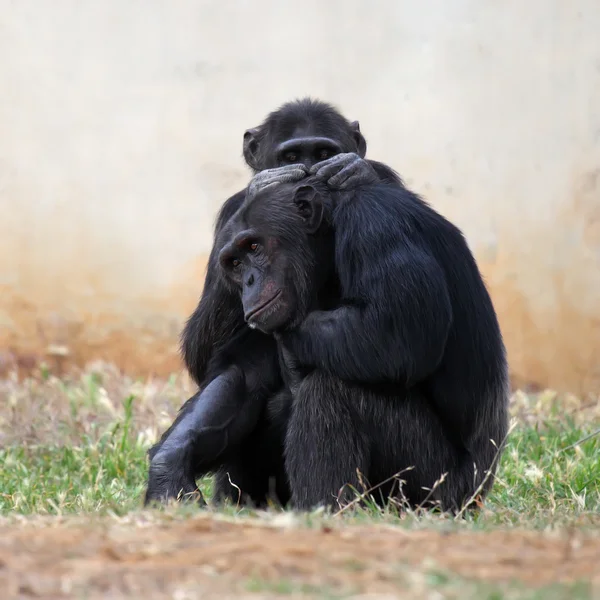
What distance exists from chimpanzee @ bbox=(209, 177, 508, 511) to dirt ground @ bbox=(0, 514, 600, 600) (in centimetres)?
115

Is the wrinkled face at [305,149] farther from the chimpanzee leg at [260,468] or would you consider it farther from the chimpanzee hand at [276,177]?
the chimpanzee leg at [260,468]

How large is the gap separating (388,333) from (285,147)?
1501 millimetres

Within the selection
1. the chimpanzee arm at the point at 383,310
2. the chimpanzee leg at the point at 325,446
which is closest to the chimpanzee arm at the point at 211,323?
the chimpanzee arm at the point at 383,310

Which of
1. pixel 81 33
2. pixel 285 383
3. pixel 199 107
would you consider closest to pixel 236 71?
pixel 199 107

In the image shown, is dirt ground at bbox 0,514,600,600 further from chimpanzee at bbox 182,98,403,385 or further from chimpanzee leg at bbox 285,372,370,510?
chimpanzee at bbox 182,98,403,385

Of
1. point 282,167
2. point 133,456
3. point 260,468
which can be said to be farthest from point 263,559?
point 133,456

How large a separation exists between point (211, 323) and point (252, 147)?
1.24 meters

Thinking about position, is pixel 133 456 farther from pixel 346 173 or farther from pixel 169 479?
pixel 346 173

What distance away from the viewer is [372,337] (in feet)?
13.3

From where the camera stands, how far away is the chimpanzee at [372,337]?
4.05 meters

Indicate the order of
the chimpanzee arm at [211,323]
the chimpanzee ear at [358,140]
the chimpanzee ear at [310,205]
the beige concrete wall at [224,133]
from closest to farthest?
the chimpanzee ear at [310,205] < the chimpanzee arm at [211,323] < the chimpanzee ear at [358,140] < the beige concrete wall at [224,133]

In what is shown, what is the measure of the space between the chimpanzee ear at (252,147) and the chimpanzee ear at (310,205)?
1.22m

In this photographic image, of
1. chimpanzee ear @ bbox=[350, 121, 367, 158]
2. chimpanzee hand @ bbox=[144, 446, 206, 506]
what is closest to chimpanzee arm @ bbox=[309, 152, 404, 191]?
chimpanzee ear @ bbox=[350, 121, 367, 158]

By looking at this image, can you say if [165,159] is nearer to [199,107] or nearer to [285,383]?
[199,107]
